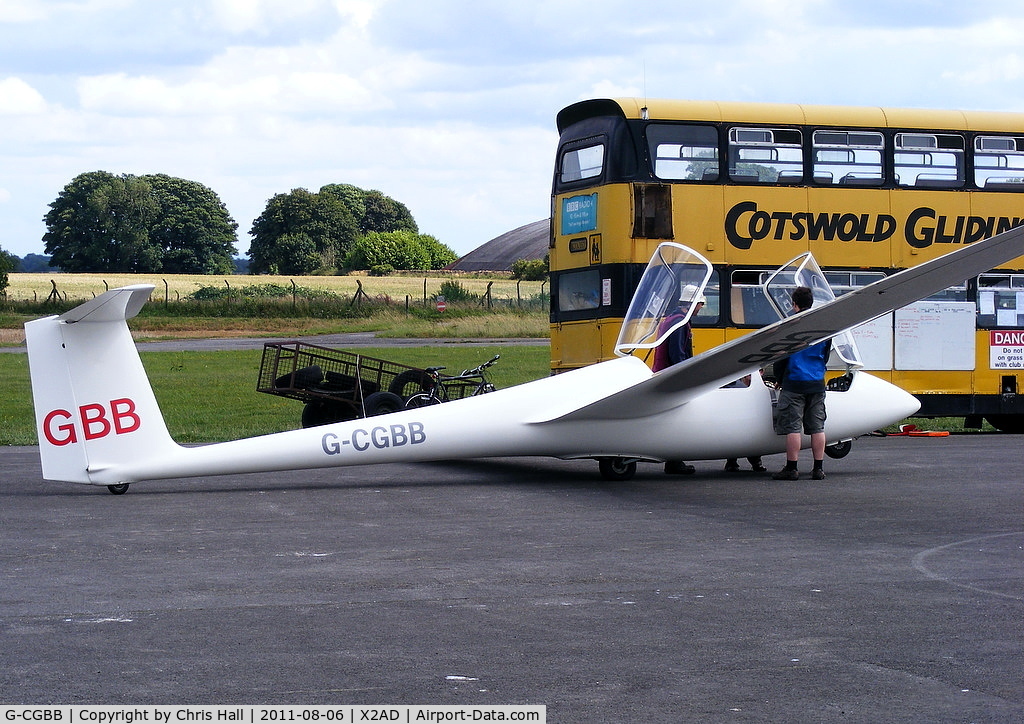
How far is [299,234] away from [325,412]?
91.8m

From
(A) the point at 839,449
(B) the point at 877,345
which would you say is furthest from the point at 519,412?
(B) the point at 877,345

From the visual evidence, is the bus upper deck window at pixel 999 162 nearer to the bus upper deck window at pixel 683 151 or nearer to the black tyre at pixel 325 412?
the bus upper deck window at pixel 683 151

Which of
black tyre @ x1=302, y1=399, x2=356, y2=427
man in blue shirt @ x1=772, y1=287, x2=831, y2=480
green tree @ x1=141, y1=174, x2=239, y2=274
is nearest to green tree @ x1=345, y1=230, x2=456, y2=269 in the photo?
green tree @ x1=141, y1=174, x2=239, y2=274

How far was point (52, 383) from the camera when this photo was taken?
9.58 meters

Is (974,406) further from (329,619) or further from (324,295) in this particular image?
(324,295)

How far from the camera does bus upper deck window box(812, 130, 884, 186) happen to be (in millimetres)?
16688

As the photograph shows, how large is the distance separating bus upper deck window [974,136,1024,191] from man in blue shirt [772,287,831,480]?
6.99 meters

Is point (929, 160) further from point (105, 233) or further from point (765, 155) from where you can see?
point (105, 233)

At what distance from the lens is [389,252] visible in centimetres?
10338

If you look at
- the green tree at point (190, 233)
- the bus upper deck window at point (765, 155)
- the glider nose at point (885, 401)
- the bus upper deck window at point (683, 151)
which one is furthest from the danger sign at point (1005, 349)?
the green tree at point (190, 233)

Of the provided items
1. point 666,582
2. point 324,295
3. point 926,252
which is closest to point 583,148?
point 926,252

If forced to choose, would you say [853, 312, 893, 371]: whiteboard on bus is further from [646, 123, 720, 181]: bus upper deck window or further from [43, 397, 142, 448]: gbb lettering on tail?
[43, 397, 142, 448]: gbb lettering on tail

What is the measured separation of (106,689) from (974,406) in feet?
49.9

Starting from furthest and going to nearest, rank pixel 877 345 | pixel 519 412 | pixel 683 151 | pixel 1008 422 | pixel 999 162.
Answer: pixel 1008 422, pixel 999 162, pixel 877 345, pixel 683 151, pixel 519 412
